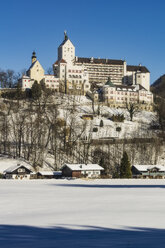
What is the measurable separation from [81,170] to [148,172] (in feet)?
44.0

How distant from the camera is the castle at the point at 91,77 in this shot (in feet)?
431

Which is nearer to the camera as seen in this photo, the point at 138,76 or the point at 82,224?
the point at 82,224

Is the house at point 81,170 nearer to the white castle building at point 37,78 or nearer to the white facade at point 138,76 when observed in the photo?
the white castle building at point 37,78

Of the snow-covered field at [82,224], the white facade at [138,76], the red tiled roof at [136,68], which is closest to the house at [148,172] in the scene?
the snow-covered field at [82,224]

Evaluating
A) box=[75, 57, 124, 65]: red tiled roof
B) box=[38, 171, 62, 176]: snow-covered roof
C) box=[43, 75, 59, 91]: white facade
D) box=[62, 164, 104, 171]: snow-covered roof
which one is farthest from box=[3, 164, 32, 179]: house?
box=[75, 57, 124, 65]: red tiled roof

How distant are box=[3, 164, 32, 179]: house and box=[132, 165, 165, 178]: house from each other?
20.7 m

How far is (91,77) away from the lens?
159 meters

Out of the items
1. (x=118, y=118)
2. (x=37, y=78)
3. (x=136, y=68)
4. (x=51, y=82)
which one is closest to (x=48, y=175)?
(x=118, y=118)

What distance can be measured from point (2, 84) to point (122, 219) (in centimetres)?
12121

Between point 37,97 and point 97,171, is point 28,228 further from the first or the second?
point 37,97

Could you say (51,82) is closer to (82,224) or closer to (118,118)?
(118,118)

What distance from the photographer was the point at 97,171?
3007 inches

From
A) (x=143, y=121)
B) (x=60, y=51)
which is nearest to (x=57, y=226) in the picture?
(x=143, y=121)

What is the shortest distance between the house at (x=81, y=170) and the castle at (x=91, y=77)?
5605cm
